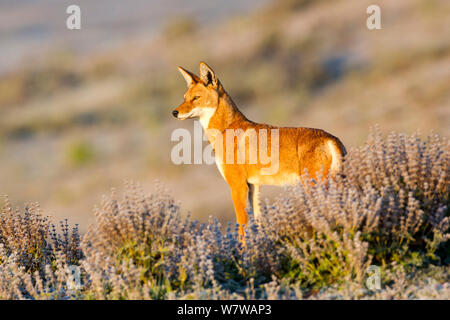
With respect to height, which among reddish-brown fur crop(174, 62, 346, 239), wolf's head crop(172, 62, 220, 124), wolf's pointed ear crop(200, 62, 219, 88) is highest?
wolf's pointed ear crop(200, 62, 219, 88)

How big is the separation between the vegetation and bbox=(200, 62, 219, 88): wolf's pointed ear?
1989 mm

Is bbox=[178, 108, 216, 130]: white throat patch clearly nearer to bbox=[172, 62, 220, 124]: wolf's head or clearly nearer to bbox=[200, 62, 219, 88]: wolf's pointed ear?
bbox=[172, 62, 220, 124]: wolf's head

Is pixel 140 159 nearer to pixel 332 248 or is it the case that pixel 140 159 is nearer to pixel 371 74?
pixel 371 74

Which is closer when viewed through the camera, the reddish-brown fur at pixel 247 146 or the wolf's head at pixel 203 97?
the reddish-brown fur at pixel 247 146

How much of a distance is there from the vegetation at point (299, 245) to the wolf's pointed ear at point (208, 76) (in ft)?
6.53

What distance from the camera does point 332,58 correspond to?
37562mm

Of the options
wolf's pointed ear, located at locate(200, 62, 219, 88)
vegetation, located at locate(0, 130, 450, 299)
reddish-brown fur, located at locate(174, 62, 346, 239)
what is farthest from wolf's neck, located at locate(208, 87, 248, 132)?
vegetation, located at locate(0, 130, 450, 299)

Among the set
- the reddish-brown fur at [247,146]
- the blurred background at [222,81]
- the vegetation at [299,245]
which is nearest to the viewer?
the vegetation at [299,245]

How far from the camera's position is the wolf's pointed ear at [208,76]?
8281 mm

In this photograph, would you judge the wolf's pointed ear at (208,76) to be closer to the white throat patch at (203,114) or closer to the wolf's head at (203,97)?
the wolf's head at (203,97)

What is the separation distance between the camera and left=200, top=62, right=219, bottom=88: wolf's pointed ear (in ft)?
27.2

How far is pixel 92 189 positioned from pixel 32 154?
758cm

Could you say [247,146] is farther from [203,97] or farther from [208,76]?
[208,76]

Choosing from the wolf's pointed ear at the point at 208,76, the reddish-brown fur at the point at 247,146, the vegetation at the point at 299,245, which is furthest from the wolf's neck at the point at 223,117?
the vegetation at the point at 299,245
